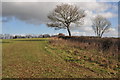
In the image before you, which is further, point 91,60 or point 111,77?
point 91,60

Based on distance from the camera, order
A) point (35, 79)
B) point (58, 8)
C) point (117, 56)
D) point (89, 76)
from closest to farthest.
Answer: point (35, 79), point (89, 76), point (117, 56), point (58, 8)

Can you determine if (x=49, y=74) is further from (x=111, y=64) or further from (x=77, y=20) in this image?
(x=77, y=20)

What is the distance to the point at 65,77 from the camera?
5773 mm

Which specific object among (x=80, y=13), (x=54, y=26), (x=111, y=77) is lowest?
(x=111, y=77)

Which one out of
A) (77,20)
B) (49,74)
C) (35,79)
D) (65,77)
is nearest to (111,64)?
A: (65,77)

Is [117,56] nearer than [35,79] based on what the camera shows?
No

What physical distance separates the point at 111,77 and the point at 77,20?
33.5 m

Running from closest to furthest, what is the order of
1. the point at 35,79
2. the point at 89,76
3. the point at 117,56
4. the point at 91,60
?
the point at 35,79 < the point at 89,76 < the point at 91,60 < the point at 117,56

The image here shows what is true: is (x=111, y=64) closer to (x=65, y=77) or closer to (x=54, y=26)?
(x=65, y=77)

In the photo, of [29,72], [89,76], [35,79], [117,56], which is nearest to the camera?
[35,79]

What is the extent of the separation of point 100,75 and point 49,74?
2596 mm

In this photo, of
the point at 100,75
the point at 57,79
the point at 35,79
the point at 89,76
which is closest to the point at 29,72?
the point at 35,79

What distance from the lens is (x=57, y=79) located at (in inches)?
218

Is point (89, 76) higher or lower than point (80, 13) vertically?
lower
